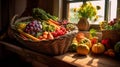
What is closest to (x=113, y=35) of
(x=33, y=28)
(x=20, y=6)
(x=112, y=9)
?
(x=112, y=9)

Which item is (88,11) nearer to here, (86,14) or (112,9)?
(86,14)

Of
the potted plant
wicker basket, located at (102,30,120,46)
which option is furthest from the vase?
wicker basket, located at (102,30,120,46)

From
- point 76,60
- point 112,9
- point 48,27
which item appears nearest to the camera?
point 76,60

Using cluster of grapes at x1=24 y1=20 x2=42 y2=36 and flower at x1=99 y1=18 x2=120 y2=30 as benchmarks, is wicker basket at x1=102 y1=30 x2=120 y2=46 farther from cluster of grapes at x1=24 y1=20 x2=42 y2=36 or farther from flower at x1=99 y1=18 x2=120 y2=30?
cluster of grapes at x1=24 y1=20 x2=42 y2=36

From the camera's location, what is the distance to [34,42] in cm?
117

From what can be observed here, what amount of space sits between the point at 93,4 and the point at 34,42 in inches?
32.8

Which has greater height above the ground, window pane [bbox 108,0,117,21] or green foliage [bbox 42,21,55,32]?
window pane [bbox 108,0,117,21]

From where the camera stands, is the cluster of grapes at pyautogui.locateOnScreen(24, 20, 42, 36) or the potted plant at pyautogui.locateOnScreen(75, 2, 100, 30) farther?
the potted plant at pyautogui.locateOnScreen(75, 2, 100, 30)

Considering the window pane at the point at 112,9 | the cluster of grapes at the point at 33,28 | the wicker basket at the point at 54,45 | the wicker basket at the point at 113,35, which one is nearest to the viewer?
the wicker basket at the point at 54,45

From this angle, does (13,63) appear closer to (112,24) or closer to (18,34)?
(18,34)

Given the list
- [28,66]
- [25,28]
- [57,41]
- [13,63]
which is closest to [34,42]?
[57,41]

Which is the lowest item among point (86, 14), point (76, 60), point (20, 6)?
point (76, 60)

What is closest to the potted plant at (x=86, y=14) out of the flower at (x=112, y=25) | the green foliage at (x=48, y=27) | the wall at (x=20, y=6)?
the flower at (x=112, y=25)

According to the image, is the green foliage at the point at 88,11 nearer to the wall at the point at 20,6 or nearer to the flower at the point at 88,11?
the flower at the point at 88,11
